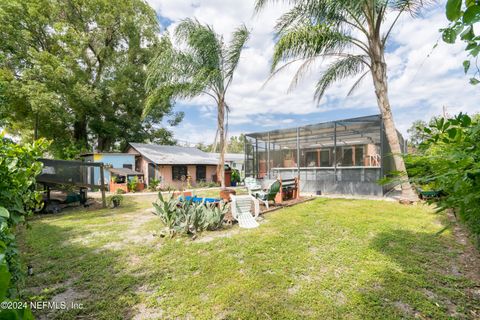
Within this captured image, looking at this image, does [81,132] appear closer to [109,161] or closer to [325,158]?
[109,161]

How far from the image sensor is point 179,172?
17.5 m

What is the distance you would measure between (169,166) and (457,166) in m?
17.2

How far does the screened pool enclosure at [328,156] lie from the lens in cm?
1030

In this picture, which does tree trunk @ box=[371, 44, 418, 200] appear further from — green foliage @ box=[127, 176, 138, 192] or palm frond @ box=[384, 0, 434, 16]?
green foliage @ box=[127, 176, 138, 192]

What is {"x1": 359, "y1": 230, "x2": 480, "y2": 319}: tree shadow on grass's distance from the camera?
2389mm

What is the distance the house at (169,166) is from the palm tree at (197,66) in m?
8.48

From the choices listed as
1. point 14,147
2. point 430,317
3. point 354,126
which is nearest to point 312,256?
point 430,317

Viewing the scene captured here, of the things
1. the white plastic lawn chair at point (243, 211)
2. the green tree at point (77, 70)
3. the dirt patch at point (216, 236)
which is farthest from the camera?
the green tree at point (77, 70)

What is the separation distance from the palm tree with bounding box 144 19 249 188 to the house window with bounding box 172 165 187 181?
8.88 metres

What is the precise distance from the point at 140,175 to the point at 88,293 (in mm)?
14359

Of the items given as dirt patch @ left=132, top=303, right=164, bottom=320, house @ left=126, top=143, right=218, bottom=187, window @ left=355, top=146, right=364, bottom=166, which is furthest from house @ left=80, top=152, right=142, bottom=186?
dirt patch @ left=132, top=303, right=164, bottom=320

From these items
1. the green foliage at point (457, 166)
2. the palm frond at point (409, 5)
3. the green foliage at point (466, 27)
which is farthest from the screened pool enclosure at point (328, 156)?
the green foliage at point (466, 27)

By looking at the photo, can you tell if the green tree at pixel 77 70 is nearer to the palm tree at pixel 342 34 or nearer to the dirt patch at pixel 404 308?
the palm tree at pixel 342 34

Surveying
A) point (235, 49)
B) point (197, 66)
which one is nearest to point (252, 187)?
point (197, 66)
